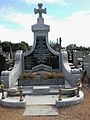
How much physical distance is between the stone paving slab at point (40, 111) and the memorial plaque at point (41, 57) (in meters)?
6.10

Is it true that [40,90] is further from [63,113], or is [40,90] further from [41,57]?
[41,57]

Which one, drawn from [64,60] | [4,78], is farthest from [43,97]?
[64,60]

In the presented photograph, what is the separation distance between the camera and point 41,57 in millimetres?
15203

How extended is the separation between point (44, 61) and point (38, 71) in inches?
30.1

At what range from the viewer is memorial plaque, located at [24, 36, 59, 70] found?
1520 cm

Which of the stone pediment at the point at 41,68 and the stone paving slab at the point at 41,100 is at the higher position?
the stone pediment at the point at 41,68

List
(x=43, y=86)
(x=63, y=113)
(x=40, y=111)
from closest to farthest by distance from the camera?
(x=63, y=113) → (x=40, y=111) → (x=43, y=86)

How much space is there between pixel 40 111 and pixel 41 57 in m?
6.84

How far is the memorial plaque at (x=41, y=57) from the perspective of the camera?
15195 mm

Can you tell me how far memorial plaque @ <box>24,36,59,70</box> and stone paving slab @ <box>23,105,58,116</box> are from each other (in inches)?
240

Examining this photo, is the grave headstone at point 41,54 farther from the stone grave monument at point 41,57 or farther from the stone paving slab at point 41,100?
the stone paving slab at point 41,100

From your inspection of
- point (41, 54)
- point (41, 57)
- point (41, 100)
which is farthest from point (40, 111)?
point (41, 54)

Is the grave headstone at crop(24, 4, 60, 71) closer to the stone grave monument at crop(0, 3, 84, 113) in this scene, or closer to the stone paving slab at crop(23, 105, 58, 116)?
the stone grave monument at crop(0, 3, 84, 113)

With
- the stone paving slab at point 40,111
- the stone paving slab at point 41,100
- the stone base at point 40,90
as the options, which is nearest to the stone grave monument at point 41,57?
the stone base at point 40,90
